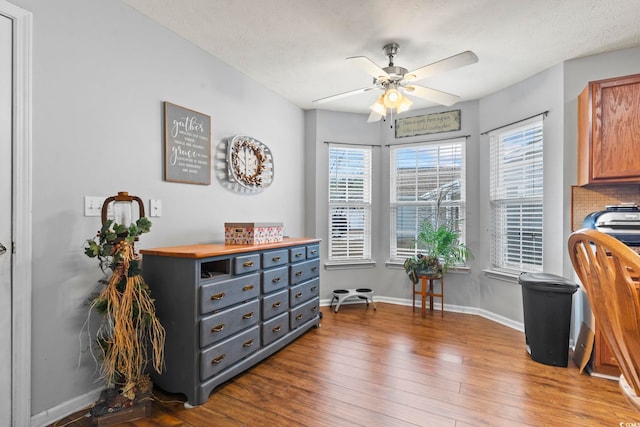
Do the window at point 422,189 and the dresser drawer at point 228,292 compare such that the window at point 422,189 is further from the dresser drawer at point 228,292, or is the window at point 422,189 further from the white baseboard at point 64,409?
the white baseboard at point 64,409

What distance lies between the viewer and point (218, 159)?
2.82m

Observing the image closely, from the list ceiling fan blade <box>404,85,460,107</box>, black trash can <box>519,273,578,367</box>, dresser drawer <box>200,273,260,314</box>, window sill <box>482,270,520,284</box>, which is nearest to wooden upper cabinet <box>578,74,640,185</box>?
black trash can <box>519,273,578,367</box>

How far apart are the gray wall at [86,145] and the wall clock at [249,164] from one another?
1.16 feet

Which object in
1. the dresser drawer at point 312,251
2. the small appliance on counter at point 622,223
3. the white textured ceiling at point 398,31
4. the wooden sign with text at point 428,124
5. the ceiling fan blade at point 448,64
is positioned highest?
the white textured ceiling at point 398,31

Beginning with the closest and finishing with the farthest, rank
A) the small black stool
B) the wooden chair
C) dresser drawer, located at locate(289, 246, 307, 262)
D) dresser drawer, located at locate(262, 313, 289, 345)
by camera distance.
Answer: the wooden chair < dresser drawer, located at locate(262, 313, 289, 345) < dresser drawer, located at locate(289, 246, 307, 262) < the small black stool

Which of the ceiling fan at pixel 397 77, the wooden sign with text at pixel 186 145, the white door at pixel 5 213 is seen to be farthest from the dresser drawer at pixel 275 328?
the ceiling fan at pixel 397 77

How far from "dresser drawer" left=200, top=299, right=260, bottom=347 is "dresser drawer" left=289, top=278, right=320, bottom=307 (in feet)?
1.56

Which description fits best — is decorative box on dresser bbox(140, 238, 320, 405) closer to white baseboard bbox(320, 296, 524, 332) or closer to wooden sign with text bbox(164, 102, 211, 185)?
wooden sign with text bbox(164, 102, 211, 185)

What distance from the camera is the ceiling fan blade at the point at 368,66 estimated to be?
2082 mm

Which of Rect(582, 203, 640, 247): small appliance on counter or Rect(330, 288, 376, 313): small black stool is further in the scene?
Rect(330, 288, 376, 313): small black stool

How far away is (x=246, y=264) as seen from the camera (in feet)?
7.45

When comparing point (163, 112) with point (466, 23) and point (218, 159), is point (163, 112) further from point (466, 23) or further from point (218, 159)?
point (466, 23)

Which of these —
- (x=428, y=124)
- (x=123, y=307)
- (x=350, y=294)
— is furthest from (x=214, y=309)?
(x=428, y=124)

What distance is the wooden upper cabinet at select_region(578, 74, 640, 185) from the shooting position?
2.34 m
